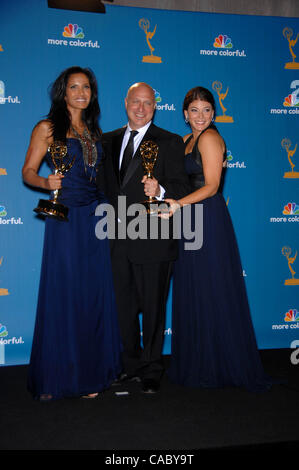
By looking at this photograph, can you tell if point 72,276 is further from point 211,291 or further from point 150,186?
point 211,291

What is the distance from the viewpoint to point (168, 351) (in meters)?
4.29

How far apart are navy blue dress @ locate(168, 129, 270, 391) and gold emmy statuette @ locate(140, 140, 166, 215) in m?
0.35

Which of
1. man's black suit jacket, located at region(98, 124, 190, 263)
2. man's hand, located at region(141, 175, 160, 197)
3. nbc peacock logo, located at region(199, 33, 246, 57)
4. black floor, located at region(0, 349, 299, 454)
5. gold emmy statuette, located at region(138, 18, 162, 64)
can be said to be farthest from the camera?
nbc peacock logo, located at region(199, 33, 246, 57)

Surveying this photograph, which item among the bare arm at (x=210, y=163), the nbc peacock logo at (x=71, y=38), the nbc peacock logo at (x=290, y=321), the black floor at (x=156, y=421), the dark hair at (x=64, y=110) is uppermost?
the nbc peacock logo at (x=71, y=38)

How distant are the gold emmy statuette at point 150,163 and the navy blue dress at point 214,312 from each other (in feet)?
1.16

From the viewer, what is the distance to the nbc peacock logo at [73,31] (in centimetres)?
397

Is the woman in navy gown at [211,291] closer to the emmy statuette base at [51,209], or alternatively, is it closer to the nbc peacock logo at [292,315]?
the emmy statuette base at [51,209]

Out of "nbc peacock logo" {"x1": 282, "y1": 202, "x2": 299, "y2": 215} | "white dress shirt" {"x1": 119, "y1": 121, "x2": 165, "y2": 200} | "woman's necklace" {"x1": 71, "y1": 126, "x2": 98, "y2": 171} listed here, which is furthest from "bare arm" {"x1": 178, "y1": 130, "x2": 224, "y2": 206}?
"nbc peacock logo" {"x1": 282, "y1": 202, "x2": 299, "y2": 215}

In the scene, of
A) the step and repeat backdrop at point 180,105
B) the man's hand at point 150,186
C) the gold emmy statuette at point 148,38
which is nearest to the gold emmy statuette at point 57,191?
the man's hand at point 150,186

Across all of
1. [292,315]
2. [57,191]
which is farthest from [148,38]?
[292,315]

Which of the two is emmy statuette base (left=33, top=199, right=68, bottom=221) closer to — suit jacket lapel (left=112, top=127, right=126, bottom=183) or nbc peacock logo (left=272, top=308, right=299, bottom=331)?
suit jacket lapel (left=112, top=127, right=126, bottom=183)

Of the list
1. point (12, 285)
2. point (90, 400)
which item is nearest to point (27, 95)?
point (12, 285)

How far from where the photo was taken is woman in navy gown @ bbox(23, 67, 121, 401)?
295 centimetres
